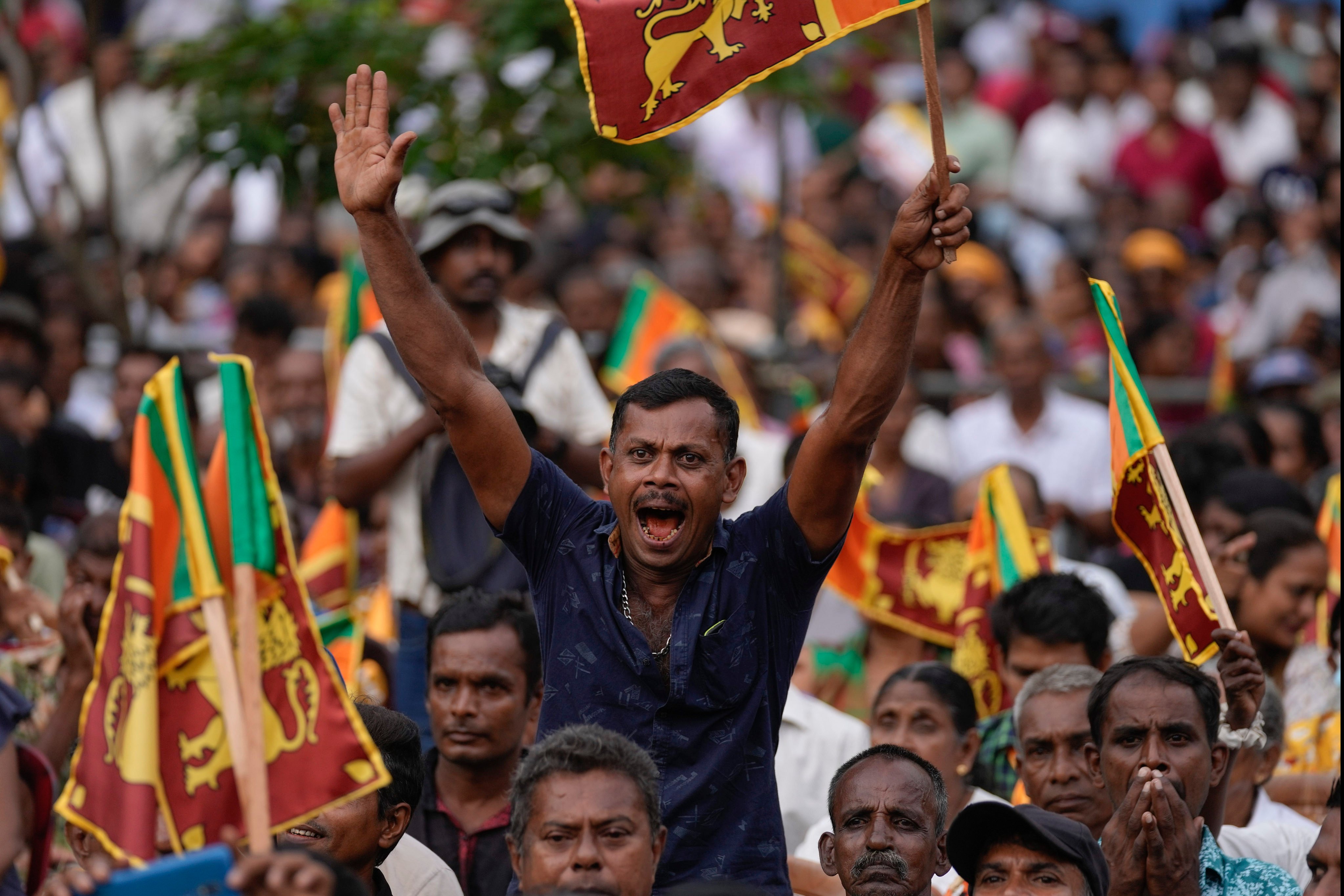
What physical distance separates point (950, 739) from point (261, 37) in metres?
4.89

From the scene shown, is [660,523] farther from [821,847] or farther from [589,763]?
[821,847]

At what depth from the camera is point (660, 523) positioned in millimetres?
4418

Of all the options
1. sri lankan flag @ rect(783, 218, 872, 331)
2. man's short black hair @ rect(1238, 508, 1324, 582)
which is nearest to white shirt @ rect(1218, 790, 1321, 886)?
man's short black hair @ rect(1238, 508, 1324, 582)

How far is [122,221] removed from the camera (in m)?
12.4

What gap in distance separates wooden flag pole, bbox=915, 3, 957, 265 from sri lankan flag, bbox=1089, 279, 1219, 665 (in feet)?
3.89

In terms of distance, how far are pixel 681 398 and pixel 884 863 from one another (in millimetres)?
1295

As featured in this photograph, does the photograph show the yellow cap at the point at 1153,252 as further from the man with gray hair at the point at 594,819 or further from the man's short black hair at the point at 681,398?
the man with gray hair at the point at 594,819

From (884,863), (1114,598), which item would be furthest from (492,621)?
(1114,598)

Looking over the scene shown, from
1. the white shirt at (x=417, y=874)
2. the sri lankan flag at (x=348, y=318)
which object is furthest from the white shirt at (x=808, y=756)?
the sri lankan flag at (x=348, y=318)

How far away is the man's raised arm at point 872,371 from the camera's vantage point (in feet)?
14.0

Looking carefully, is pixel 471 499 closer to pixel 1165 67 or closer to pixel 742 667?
pixel 742 667

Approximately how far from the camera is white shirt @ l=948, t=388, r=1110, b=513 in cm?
1005

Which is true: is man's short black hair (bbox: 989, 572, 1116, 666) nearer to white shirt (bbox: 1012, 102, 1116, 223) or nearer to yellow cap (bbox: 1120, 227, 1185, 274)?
yellow cap (bbox: 1120, 227, 1185, 274)

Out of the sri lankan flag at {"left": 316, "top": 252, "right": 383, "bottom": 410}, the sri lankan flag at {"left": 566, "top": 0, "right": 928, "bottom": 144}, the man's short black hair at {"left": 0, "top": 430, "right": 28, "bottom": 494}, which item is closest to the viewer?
the sri lankan flag at {"left": 566, "top": 0, "right": 928, "bottom": 144}
